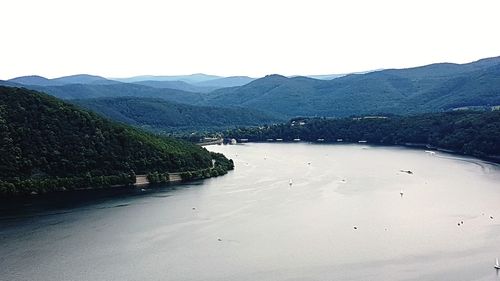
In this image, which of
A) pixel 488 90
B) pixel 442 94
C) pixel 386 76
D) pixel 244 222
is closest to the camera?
pixel 244 222

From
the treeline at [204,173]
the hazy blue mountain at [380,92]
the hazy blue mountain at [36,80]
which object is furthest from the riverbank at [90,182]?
the hazy blue mountain at [36,80]

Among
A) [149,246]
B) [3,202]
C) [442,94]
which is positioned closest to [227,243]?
[149,246]

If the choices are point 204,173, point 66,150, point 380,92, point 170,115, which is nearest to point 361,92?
point 380,92

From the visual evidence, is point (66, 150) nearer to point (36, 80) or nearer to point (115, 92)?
point (115, 92)

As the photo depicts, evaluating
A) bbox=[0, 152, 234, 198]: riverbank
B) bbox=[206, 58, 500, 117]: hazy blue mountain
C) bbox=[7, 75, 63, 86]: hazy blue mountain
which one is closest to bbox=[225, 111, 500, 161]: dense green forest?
bbox=[0, 152, 234, 198]: riverbank

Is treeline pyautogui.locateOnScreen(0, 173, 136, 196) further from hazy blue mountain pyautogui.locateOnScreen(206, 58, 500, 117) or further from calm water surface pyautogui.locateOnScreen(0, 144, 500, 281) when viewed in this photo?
→ hazy blue mountain pyautogui.locateOnScreen(206, 58, 500, 117)

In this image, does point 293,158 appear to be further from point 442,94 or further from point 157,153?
point 442,94
